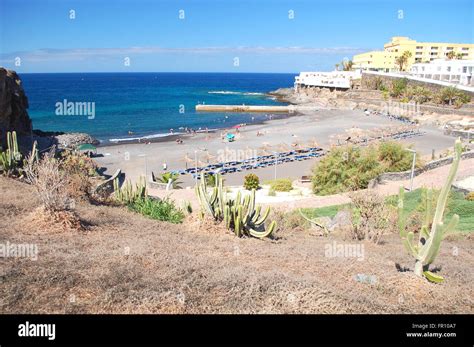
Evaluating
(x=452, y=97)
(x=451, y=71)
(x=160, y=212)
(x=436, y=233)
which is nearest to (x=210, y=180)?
(x=160, y=212)

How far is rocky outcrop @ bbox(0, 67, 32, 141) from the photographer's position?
3145 cm

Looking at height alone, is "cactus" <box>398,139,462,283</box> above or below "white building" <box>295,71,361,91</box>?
below

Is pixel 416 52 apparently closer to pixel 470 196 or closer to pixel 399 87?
pixel 399 87

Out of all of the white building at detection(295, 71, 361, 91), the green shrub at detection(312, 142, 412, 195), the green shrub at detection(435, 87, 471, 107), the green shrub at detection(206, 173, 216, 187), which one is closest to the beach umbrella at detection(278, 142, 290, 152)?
the green shrub at detection(206, 173, 216, 187)

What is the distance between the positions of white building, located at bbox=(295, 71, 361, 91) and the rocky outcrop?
68.4 meters

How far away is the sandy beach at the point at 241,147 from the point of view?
1147 inches

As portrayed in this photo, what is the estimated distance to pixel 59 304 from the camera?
198 inches

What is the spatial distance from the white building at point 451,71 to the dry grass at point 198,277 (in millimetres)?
66113

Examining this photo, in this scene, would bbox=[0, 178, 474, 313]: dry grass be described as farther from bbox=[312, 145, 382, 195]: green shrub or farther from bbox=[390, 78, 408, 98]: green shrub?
bbox=[390, 78, 408, 98]: green shrub

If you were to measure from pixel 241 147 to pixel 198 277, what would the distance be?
3260 cm

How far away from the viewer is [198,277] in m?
6.13

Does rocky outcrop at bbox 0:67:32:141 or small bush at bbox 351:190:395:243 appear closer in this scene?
small bush at bbox 351:190:395:243

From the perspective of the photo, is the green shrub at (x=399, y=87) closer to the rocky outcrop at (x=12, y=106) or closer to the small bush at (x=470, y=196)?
the rocky outcrop at (x=12, y=106)
